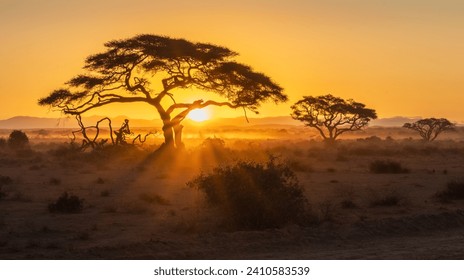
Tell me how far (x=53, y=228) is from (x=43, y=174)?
16.3 meters

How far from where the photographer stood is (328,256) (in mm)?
11602

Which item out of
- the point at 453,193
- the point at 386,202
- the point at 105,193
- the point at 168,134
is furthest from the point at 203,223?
the point at 168,134

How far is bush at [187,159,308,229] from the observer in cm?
1552

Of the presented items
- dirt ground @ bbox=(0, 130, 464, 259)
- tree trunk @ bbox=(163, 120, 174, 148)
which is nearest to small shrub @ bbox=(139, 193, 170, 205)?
dirt ground @ bbox=(0, 130, 464, 259)

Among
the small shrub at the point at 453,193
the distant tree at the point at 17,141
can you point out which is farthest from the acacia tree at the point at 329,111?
the small shrub at the point at 453,193

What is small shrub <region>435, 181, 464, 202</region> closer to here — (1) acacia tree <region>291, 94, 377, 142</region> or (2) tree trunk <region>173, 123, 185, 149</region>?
(2) tree trunk <region>173, 123, 185, 149</region>

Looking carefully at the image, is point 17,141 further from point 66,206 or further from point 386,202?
point 386,202

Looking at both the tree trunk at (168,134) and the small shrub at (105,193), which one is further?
the tree trunk at (168,134)

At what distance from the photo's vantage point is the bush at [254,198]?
1552cm

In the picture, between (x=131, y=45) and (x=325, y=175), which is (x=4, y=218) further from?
(x=131, y=45)

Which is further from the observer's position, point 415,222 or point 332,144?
point 332,144

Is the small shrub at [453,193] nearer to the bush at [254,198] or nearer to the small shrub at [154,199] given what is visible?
the bush at [254,198]

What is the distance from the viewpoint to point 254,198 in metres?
15.8

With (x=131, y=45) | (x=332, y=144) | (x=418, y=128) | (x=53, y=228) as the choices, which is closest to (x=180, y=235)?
(x=53, y=228)
